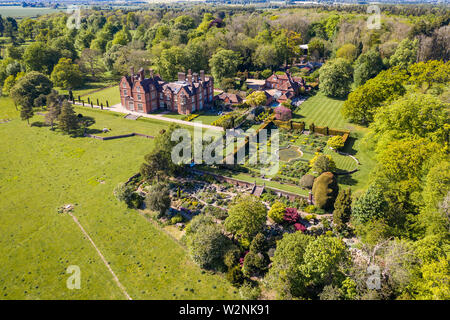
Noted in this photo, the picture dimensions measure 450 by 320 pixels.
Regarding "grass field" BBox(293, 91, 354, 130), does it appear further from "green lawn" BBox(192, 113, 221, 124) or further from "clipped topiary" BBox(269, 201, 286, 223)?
"clipped topiary" BBox(269, 201, 286, 223)

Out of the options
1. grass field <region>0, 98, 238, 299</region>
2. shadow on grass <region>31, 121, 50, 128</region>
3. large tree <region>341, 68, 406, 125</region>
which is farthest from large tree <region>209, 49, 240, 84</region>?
shadow on grass <region>31, 121, 50, 128</region>

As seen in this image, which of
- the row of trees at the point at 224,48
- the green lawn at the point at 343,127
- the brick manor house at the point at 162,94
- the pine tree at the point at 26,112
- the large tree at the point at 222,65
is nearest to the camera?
the green lawn at the point at 343,127

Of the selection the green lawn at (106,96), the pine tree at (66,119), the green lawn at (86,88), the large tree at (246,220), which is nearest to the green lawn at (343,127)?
the large tree at (246,220)

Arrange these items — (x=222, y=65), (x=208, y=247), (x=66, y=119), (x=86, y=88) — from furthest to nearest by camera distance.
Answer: (x=86, y=88) → (x=222, y=65) → (x=66, y=119) → (x=208, y=247)

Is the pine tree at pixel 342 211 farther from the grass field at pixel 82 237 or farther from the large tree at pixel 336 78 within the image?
the large tree at pixel 336 78

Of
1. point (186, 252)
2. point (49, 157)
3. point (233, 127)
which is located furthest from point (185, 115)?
point (186, 252)

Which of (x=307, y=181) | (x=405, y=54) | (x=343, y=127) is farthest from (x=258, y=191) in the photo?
(x=405, y=54)

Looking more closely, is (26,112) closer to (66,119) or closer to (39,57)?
(66,119)
